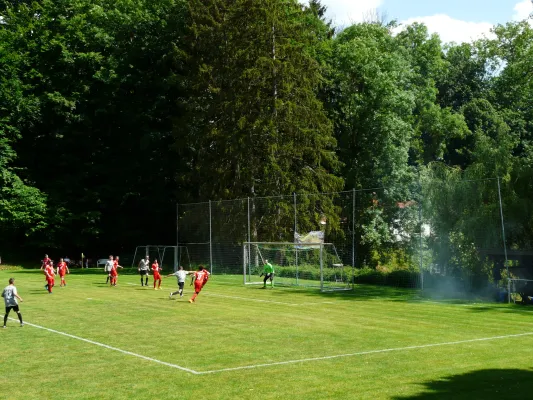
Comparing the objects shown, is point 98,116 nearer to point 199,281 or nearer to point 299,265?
point 299,265

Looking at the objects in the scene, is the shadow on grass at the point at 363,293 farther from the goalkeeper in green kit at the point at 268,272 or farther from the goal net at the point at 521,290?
the goal net at the point at 521,290

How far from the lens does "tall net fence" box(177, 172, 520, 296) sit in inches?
1278

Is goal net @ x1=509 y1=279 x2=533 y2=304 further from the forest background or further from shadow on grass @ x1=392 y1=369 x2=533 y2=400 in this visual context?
the forest background

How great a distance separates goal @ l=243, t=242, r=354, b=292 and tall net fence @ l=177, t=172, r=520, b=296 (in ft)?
4.44

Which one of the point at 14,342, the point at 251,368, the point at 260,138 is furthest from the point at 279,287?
the point at 251,368

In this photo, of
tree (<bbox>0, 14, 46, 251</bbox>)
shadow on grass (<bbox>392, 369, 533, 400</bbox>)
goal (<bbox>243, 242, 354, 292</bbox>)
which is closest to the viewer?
shadow on grass (<bbox>392, 369, 533, 400</bbox>)

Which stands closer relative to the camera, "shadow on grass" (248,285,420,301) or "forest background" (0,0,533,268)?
"shadow on grass" (248,285,420,301)

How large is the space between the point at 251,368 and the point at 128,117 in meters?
51.1

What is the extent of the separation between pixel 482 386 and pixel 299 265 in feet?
92.5

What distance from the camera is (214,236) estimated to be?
160 ft

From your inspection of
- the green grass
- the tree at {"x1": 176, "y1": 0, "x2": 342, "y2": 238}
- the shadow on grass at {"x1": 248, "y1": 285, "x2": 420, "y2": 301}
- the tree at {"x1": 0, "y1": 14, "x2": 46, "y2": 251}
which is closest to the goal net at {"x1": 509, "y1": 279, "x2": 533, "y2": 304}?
the green grass

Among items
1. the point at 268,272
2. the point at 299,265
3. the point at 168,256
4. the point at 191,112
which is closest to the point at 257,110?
the point at 191,112

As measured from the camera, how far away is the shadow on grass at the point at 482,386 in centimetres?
1284

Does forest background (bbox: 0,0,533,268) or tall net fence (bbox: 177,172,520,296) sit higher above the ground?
forest background (bbox: 0,0,533,268)
